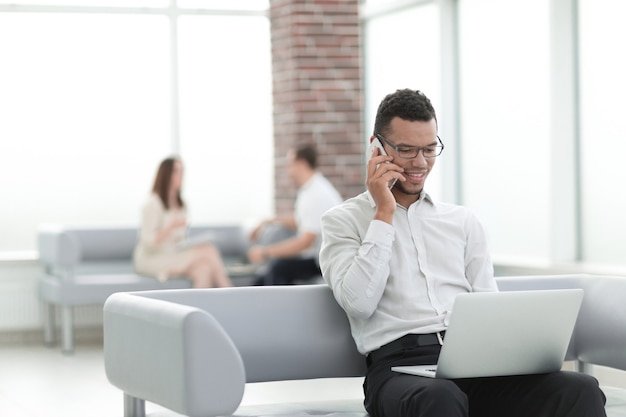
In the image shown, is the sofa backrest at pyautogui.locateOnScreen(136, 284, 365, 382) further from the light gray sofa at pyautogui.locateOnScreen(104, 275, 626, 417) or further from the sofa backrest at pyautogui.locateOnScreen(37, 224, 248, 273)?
the sofa backrest at pyautogui.locateOnScreen(37, 224, 248, 273)

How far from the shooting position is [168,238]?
8.23m

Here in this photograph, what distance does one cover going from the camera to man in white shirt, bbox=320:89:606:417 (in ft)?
10.3

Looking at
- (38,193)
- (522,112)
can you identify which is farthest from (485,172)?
(38,193)

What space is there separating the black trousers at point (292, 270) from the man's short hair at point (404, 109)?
176 inches

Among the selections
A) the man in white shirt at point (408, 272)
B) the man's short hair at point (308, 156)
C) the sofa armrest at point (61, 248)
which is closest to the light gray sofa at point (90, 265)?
the sofa armrest at point (61, 248)

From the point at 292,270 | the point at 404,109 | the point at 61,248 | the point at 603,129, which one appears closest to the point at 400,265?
the point at 404,109

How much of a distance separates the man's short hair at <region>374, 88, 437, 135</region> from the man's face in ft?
0.04

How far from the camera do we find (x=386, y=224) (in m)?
3.31

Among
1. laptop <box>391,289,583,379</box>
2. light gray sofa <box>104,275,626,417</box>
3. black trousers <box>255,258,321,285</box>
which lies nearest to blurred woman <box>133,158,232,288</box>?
black trousers <box>255,258,321,285</box>

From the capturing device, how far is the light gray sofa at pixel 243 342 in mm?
2918

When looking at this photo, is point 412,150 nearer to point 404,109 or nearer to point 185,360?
point 404,109

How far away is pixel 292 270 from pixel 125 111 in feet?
7.86

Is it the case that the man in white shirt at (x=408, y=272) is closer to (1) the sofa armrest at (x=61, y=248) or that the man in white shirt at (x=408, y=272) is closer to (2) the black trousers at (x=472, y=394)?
(2) the black trousers at (x=472, y=394)

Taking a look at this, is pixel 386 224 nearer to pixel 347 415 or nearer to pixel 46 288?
pixel 347 415
